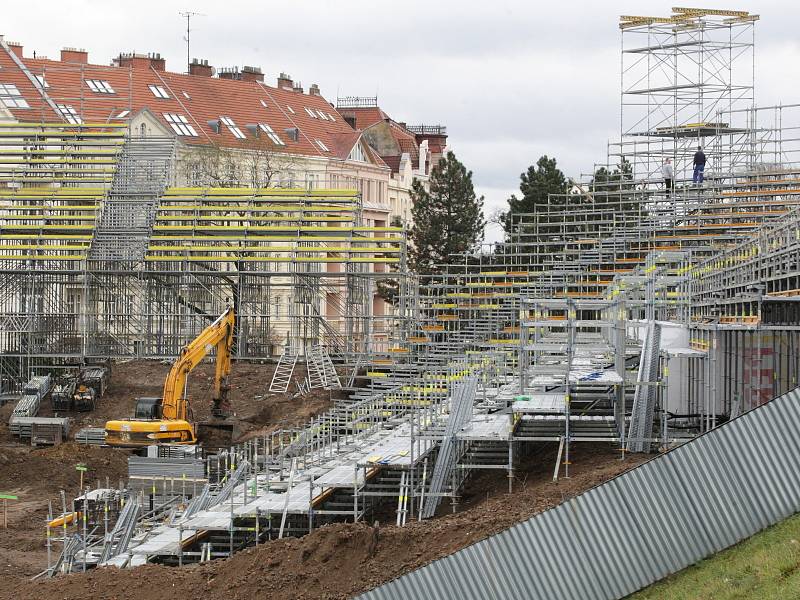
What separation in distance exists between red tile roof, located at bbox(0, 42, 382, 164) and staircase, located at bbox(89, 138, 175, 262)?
8115mm

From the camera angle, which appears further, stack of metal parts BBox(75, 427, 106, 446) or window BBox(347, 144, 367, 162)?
window BBox(347, 144, 367, 162)

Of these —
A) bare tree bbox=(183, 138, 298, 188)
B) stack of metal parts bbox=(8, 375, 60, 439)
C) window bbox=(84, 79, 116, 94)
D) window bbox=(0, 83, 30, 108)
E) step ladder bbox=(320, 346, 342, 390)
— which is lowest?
stack of metal parts bbox=(8, 375, 60, 439)

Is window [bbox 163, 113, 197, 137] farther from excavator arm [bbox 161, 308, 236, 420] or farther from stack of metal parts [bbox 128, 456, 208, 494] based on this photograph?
stack of metal parts [bbox 128, 456, 208, 494]

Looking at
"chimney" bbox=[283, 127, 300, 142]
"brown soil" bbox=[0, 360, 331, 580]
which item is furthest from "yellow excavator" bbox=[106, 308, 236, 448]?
"chimney" bbox=[283, 127, 300, 142]

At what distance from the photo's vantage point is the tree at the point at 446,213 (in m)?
68.2

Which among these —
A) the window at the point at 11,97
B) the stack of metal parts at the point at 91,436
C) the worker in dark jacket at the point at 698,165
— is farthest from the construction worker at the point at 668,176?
the window at the point at 11,97

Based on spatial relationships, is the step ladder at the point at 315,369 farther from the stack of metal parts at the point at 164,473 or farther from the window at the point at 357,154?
the window at the point at 357,154

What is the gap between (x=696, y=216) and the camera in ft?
164

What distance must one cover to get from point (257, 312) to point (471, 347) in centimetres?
880

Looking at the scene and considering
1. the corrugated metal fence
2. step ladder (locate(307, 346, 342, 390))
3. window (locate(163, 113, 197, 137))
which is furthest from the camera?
window (locate(163, 113, 197, 137))

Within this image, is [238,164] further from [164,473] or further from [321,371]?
[164,473]

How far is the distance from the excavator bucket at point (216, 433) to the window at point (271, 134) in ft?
125

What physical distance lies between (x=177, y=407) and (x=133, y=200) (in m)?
16.3

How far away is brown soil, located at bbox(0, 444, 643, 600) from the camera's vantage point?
63.5 ft
